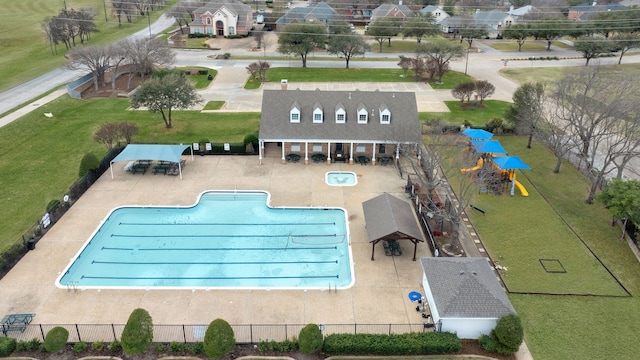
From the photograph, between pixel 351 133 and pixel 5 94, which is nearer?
pixel 351 133

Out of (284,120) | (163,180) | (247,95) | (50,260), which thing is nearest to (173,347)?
(50,260)

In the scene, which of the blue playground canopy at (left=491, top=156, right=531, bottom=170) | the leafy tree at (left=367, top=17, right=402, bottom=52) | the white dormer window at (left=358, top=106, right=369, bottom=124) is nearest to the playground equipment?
the blue playground canopy at (left=491, top=156, right=531, bottom=170)

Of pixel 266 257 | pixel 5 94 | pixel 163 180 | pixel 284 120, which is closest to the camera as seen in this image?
pixel 266 257

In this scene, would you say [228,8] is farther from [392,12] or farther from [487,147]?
[487,147]

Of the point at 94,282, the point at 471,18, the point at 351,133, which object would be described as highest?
the point at 471,18

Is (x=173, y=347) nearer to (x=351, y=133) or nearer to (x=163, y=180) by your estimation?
(x=163, y=180)

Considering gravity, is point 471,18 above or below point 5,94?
above

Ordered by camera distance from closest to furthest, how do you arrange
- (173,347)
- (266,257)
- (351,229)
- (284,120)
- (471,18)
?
(173,347) < (266,257) < (351,229) < (284,120) < (471,18)
